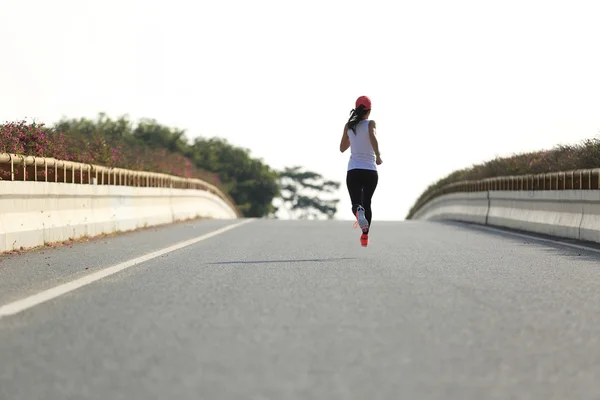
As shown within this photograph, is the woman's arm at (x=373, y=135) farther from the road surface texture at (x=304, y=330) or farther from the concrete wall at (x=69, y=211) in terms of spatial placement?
the concrete wall at (x=69, y=211)

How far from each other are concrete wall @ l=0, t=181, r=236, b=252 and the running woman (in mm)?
4886

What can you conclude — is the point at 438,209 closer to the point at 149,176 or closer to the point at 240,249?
the point at 149,176

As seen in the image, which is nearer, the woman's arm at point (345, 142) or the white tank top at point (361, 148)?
the white tank top at point (361, 148)

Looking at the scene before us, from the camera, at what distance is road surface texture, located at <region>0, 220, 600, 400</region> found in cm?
507

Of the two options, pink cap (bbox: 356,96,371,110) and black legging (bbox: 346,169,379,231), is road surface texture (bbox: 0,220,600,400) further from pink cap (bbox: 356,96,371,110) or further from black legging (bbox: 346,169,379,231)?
pink cap (bbox: 356,96,371,110)

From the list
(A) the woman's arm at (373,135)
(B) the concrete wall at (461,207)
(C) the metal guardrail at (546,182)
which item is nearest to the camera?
(A) the woman's arm at (373,135)

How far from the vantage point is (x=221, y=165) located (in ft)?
308

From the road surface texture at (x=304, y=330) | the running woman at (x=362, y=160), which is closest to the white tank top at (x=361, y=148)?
the running woman at (x=362, y=160)

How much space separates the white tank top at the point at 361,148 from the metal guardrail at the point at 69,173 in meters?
5.09

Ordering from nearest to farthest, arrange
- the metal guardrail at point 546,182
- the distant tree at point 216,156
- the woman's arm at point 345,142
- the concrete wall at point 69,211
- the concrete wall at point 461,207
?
1. the concrete wall at point 69,211
2. the woman's arm at point 345,142
3. the metal guardrail at point 546,182
4. the concrete wall at point 461,207
5. the distant tree at point 216,156

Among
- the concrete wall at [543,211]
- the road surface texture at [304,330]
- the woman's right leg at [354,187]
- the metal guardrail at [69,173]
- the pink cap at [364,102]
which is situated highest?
the pink cap at [364,102]

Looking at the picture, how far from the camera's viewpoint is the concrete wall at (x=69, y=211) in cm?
1419

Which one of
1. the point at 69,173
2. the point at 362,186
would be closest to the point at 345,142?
the point at 362,186

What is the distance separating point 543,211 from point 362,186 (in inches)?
259
